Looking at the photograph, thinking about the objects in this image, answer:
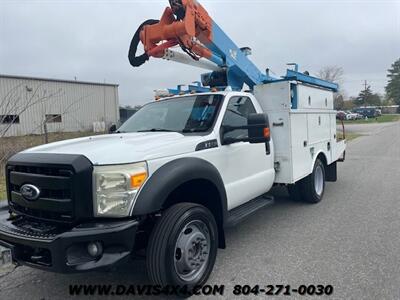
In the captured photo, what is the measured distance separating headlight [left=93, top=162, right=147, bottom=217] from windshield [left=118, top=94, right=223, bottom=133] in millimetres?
1321

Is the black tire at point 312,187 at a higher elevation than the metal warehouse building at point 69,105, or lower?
lower

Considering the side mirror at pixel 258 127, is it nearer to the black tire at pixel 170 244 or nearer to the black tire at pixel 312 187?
the black tire at pixel 170 244

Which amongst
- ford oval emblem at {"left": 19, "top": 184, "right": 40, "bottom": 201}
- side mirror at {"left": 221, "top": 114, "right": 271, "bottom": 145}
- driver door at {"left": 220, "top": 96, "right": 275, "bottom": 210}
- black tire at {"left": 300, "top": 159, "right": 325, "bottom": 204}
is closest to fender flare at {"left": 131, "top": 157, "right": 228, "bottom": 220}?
driver door at {"left": 220, "top": 96, "right": 275, "bottom": 210}

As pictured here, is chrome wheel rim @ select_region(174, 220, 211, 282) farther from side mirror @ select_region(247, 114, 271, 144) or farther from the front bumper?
side mirror @ select_region(247, 114, 271, 144)

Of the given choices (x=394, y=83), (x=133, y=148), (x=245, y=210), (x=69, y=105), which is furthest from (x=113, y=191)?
(x=394, y=83)

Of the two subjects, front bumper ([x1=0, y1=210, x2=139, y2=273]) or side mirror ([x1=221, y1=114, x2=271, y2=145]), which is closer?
front bumper ([x1=0, y1=210, x2=139, y2=273])

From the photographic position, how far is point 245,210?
461 centimetres

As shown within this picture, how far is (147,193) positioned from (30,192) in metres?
1.09

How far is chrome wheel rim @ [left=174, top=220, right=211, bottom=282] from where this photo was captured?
3.33 meters

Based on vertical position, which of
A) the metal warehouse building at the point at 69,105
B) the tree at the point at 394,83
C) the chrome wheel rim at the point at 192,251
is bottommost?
the chrome wheel rim at the point at 192,251

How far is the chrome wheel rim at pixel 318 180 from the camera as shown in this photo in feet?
21.7

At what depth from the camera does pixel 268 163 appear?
5.21 m

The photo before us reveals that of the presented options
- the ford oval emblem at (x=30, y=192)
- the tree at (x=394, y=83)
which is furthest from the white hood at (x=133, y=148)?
the tree at (x=394, y=83)

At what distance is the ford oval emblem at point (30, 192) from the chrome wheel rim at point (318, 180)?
16.2 ft
